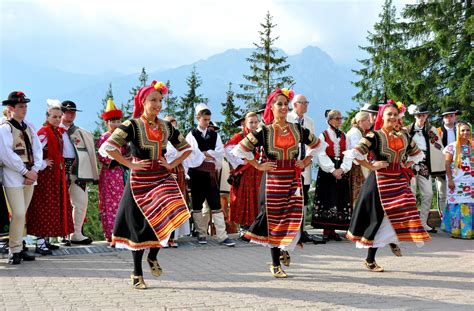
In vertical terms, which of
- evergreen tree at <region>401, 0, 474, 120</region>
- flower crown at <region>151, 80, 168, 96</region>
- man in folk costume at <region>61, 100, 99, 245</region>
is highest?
evergreen tree at <region>401, 0, 474, 120</region>

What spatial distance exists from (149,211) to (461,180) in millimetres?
5948

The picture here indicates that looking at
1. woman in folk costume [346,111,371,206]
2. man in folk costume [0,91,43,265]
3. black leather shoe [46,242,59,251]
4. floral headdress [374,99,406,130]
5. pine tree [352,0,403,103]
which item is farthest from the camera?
pine tree [352,0,403,103]

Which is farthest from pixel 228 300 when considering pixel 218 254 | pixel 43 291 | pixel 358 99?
pixel 358 99

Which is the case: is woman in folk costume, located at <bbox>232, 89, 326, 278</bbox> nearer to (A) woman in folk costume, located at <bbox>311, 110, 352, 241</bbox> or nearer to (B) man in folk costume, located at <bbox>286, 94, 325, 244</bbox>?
(B) man in folk costume, located at <bbox>286, 94, 325, 244</bbox>

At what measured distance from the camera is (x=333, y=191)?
346 inches

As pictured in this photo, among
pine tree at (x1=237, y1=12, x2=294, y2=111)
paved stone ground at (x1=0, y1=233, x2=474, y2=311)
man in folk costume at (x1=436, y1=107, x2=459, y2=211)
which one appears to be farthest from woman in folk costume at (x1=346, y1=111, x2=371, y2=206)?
pine tree at (x1=237, y1=12, x2=294, y2=111)

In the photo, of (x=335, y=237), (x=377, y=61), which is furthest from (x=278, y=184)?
(x=377, y=61)

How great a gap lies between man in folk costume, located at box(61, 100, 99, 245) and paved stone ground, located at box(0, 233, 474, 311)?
1010 millimetres

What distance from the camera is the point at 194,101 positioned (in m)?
39.5

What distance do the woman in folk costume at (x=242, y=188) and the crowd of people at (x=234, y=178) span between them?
0.02m

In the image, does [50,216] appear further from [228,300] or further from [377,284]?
[377,284]

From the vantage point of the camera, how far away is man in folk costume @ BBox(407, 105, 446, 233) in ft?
31.9

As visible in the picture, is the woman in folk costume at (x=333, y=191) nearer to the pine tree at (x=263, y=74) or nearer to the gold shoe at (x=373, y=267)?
the gold shoe at (x=373, y=267)

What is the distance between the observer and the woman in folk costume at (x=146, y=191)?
5434 millimetres
